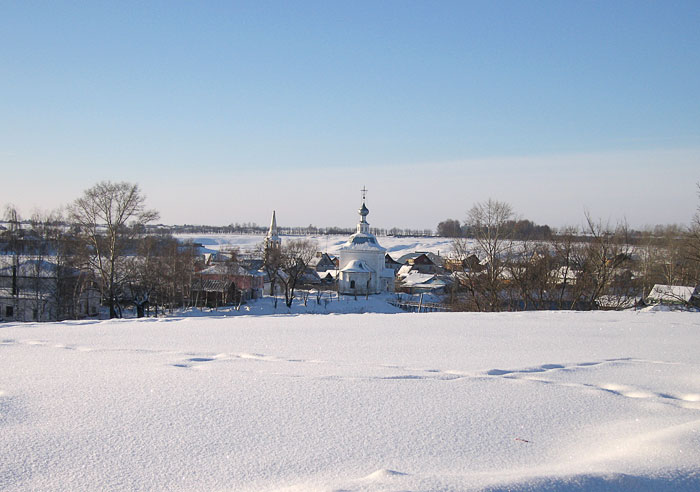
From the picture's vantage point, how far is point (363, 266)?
149 feet

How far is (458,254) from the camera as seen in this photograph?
24.6 m

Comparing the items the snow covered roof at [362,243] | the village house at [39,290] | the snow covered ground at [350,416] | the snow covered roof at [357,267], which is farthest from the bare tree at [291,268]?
the snow covered ground at [350,416]

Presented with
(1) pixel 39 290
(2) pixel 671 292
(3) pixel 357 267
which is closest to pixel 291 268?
(3) pixel 357 267

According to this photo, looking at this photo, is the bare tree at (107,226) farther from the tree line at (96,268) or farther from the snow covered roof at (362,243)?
the snow covered roof at (362,243)

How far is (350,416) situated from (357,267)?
135 ft

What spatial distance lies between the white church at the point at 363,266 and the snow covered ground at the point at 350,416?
37.1m

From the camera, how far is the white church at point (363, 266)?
147ft

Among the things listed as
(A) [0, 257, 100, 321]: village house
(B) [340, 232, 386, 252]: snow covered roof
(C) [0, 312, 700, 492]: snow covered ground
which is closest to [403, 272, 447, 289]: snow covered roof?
(B) [340, 232, 386, 252]: snow covered roof

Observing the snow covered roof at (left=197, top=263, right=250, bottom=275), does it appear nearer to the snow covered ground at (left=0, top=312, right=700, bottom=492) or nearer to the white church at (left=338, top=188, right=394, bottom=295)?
the white church at (left=338, top=188, right=394, bottom=295)

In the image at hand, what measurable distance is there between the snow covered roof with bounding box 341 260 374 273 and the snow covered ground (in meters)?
37.0

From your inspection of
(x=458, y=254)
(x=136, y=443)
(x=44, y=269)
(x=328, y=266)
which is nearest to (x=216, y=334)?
(x=136, y=443)

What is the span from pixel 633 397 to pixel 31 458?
4897mm

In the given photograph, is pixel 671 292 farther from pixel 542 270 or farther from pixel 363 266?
pixel 363 266

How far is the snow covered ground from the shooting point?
302 centimetres
